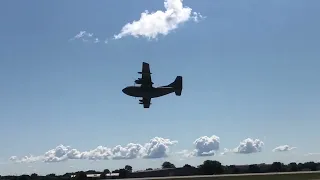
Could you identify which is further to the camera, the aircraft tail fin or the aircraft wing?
the aircraft tail fin

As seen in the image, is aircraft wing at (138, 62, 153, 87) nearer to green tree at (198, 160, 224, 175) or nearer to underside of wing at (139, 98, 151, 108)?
underside of wing at (139, 98, 151, 108)

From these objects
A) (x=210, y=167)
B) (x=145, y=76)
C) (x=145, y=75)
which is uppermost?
(x=145, y=75)

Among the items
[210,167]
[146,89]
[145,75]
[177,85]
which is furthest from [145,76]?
[210,167]

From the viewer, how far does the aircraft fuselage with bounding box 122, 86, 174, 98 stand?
224ft

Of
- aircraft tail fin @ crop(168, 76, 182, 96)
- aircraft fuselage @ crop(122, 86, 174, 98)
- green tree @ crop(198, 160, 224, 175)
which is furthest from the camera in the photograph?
green tree @ crop(198, 160, 224, 175)

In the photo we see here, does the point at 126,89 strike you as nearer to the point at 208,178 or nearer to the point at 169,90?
the point at 169,90

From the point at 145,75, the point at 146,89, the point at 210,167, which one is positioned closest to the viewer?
the point at 145,75

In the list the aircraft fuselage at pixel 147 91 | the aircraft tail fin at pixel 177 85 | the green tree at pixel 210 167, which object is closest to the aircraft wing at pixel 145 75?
the aircraft fuselage at pixel 147 91

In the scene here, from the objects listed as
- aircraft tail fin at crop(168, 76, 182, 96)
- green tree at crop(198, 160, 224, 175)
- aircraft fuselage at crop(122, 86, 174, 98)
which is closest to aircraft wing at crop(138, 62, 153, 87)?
aircraft fuselage at crop(122, 86, 174, 98)

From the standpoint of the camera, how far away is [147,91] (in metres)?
69.3

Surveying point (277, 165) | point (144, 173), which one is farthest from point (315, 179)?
point (277, 165)

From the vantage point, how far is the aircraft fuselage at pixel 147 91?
2682 inches

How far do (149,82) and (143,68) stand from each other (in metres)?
2.40

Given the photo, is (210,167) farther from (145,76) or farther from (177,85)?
(145,76)
